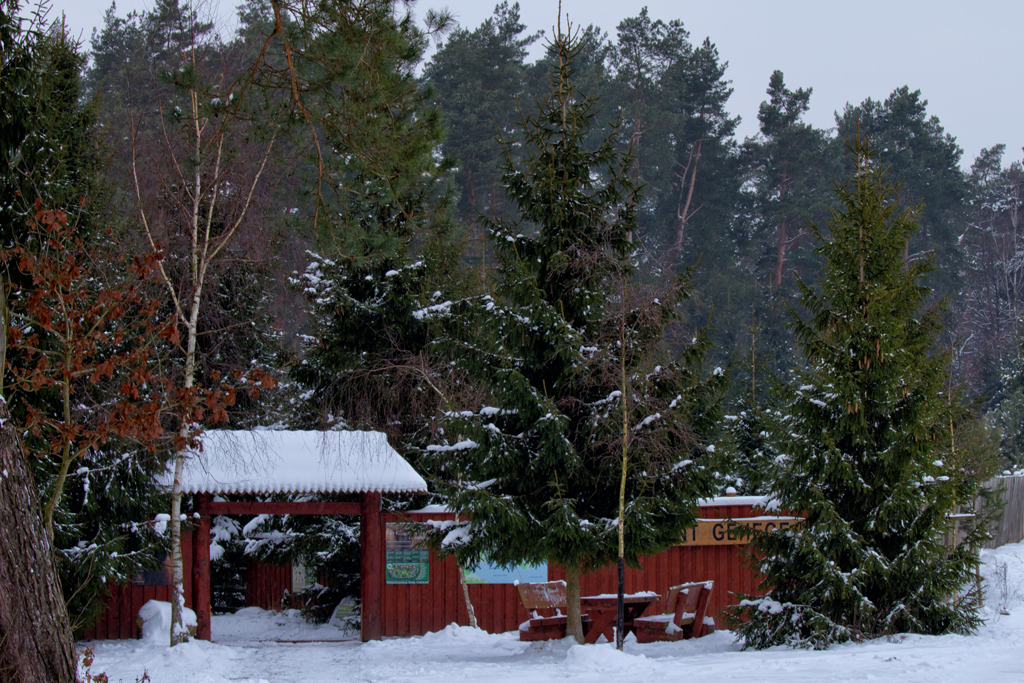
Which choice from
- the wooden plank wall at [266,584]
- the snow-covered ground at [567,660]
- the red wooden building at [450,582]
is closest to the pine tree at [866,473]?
the snow-covered ground at [567,660]

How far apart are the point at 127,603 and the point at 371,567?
3724 mm

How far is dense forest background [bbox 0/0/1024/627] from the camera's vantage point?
8.60 meters

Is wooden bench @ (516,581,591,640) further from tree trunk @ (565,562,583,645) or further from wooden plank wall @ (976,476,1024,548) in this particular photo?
wooden plank wall @ (976,476,1024,548)

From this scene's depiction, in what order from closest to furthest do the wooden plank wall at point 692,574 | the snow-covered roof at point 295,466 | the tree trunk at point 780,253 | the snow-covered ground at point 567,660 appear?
1. the snow-covered ground at point 567,660
2. the snow-covered roof at point 295,466
3. the wooden plank wall at point 692,574
4. the tree trunk at point 780,253

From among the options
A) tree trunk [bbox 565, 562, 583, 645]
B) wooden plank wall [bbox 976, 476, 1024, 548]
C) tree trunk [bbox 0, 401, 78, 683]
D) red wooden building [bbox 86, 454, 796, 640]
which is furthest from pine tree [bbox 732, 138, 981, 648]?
wooden plank wall [bbox 976, 476, 1024, 548]

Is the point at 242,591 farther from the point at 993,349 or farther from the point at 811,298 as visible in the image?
the point at 993,349

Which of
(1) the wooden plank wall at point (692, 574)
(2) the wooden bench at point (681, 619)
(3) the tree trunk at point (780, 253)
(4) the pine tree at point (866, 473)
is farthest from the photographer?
(3) the tree trunk at point (780, 253)

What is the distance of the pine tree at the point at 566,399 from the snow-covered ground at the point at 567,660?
1.31 metres

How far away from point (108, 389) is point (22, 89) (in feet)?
16.9

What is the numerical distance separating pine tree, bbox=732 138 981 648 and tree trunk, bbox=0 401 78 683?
7847 mm

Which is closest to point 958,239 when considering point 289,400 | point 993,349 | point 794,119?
point 993,349

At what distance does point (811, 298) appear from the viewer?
11.6 metres

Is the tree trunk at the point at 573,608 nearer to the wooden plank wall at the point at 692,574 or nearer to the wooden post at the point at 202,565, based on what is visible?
the wooden plank wall at the point at 692,574

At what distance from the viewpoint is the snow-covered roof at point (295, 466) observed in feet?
43.2
